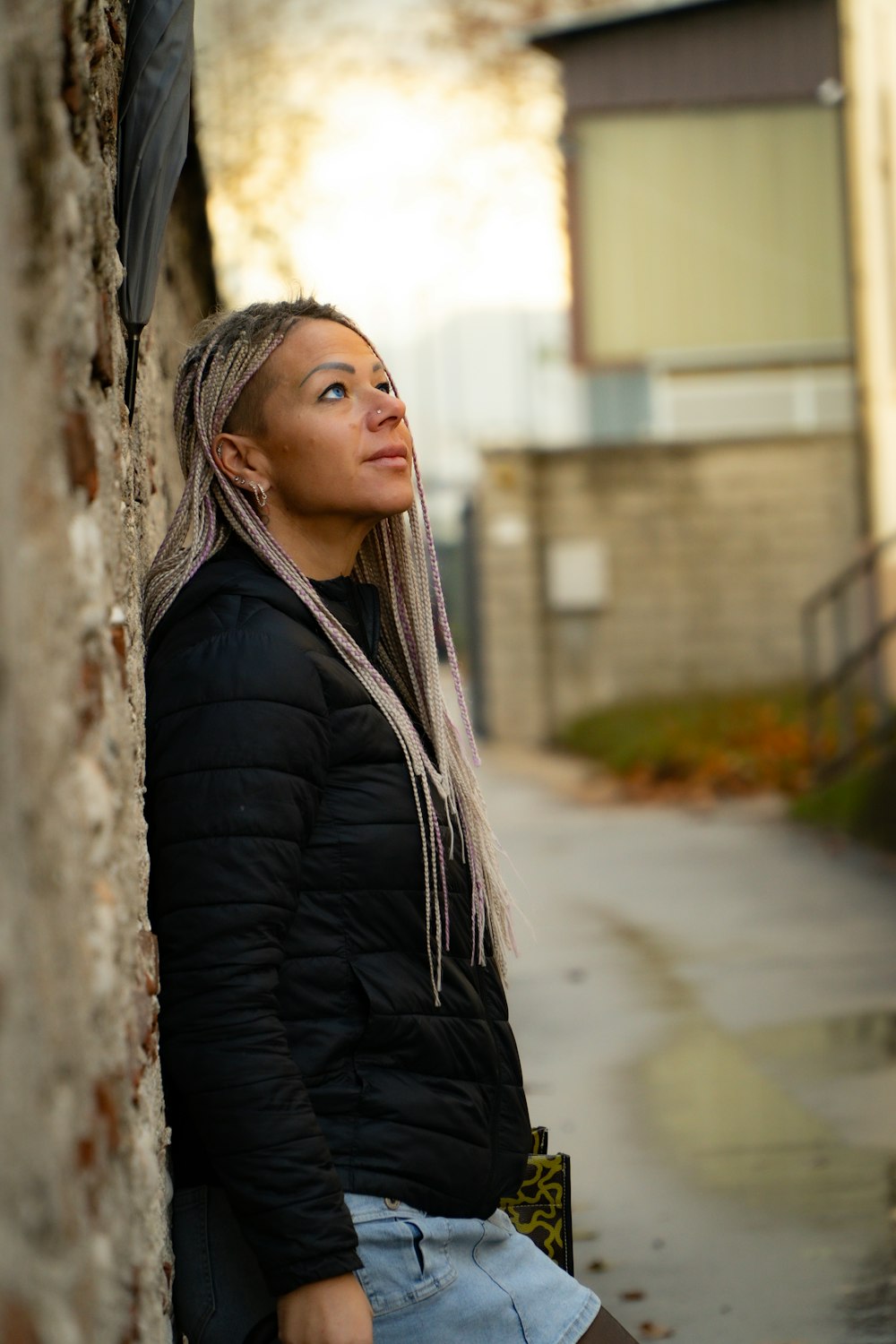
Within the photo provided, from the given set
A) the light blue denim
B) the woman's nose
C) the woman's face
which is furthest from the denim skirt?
the woman's nose

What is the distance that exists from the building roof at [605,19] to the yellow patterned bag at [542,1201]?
50.8 feet

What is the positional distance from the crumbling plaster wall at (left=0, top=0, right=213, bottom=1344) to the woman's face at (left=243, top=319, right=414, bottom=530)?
1.22 feet

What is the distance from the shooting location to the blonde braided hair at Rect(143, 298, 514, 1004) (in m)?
2.34

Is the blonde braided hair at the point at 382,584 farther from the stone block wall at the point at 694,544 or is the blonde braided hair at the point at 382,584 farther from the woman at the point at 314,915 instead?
the stone block wall at the point at 694,544

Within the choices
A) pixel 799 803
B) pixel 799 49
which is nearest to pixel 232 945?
pixel 799 803

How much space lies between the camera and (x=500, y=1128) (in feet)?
7.61

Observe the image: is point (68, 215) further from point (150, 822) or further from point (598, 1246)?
point (598, 1246)

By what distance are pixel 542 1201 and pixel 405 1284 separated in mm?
630

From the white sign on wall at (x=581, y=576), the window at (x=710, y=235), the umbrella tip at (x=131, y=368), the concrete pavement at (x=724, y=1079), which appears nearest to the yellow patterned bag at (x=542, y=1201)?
the concrete pavement at (x=724, y=1079)

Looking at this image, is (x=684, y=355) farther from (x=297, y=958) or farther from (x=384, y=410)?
(x=297, y=958)

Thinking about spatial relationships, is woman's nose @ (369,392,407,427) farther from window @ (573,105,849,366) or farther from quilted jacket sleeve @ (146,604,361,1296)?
window @ (573,105,849,366)

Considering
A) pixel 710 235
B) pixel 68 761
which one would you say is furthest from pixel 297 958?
pixel 710 235

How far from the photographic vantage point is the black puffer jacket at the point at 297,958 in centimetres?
200

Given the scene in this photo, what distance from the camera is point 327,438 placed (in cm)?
245
